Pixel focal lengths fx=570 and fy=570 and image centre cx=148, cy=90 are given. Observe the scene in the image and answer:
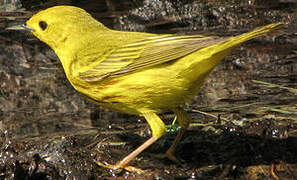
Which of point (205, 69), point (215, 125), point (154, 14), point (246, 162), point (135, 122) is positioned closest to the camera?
point (205, 69)

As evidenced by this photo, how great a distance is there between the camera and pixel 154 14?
9414 millimetres

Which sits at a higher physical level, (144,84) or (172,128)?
(144,84)

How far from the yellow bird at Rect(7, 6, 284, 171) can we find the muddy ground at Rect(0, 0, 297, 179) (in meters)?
0.31

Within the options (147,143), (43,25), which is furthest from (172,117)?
(43,25)

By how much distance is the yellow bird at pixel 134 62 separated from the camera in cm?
468

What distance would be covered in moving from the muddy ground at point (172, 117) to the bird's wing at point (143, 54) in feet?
2.25

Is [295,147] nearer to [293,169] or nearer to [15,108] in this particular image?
[293,169]

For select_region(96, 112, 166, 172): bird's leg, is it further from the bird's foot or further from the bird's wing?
the bird's wing

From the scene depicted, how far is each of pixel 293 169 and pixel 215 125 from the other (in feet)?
3.34

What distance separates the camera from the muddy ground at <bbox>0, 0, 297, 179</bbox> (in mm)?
4887

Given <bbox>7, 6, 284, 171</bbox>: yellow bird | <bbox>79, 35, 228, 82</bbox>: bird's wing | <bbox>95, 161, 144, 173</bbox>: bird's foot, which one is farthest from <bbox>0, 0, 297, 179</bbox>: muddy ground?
<bbox>79, 35, 228, 82</bbox>: bird's wing

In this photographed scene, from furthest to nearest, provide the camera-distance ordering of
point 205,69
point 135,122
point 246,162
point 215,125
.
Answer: point 135,122
point 215,125
point 246,162
point 205,69

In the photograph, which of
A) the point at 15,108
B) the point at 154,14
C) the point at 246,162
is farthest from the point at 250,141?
the point at 154,14

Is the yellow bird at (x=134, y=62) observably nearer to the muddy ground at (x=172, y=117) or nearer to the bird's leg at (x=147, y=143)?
the bird's leg at (x=147, y=143)
